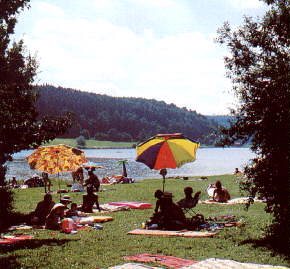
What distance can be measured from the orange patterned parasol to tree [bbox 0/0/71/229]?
137cm

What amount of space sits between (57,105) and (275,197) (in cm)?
15994

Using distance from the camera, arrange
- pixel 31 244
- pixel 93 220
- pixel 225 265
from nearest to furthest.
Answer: pixel 225 265 → pixel 31 244 → pixel 93 220

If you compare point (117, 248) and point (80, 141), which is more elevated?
point (80, 141)

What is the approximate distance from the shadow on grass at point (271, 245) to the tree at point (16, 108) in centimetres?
709

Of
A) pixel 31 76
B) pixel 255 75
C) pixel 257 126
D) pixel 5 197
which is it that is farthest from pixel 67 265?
pixel 31 76

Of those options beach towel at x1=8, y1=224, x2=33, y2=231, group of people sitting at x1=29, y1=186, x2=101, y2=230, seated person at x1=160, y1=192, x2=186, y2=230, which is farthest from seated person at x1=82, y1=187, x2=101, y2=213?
seated person at x1=160, y1=192, x2=186, y2=230

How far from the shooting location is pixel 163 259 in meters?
8.75

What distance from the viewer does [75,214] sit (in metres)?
15.5

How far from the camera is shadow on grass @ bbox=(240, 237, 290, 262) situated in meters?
9.30

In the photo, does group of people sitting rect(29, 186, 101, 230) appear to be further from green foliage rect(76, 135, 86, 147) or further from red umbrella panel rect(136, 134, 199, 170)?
green foliage rect(76, 135, 86, 147)

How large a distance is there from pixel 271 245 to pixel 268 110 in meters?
3.27

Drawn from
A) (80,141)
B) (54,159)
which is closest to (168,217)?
(54,159)

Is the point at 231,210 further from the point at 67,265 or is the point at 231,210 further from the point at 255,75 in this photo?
the point at 67,265

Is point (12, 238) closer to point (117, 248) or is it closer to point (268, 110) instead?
point (117, 248)
